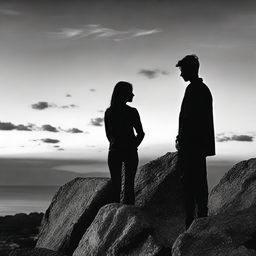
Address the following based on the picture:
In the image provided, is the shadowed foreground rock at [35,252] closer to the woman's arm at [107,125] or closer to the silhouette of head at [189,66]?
the woman's arm at [107,125]

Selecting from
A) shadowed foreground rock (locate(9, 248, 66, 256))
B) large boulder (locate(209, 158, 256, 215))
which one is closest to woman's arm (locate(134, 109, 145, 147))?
large boulder (locate(209, 158, 256, 215))

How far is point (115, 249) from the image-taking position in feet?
37.3

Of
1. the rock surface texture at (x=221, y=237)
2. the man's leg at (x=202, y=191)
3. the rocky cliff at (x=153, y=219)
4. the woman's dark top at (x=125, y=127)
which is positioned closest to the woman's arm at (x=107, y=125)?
the woman's dark top at (x=125, y=127)

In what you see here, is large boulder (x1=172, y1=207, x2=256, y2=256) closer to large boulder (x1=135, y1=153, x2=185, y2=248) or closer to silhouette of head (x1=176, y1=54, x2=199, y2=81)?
silhouette of head (x1=176, y1=54, x2=199, y2=81)

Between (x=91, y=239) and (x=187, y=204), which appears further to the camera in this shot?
(x=91, y=239)

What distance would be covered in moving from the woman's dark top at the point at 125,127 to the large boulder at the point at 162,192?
6.30 feet

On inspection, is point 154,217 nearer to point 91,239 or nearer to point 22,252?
point 91,239

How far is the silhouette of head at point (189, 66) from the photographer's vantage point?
36.2 feet

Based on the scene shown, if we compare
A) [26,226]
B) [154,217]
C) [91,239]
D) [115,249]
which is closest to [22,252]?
[91,239]

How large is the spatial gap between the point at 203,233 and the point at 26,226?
25.9m

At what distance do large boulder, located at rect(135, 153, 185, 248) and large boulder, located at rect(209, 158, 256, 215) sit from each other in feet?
2.81

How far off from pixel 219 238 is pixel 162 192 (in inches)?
202

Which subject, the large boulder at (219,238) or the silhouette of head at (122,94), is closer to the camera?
the large boulder at (219,238)

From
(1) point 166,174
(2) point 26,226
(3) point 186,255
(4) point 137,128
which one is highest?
(4) point 137,128
